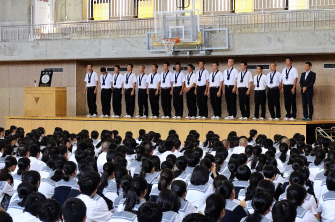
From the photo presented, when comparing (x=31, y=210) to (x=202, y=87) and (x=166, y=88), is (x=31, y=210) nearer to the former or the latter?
(x=202, y=87)

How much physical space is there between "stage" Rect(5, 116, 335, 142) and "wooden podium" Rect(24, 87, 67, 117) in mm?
404

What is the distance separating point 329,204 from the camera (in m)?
3.78

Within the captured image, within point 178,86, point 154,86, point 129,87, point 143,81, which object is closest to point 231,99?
point 178,86

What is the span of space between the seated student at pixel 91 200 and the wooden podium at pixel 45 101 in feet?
31.5

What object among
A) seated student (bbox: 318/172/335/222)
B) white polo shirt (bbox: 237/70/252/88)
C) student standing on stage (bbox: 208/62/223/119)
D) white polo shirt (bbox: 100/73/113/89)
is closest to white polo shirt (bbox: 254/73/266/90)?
white polo shirt (bbox: 237/70/252/88)

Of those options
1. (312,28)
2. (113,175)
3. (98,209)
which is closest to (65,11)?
(312,28)

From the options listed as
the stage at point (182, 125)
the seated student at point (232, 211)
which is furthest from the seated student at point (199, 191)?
the stage at point (182, 125)

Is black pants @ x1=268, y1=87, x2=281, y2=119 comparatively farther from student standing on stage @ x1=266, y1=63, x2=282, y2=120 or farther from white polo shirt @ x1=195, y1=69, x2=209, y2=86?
white polo shirt @ x1=195, y1=69, x2=209, y2=86

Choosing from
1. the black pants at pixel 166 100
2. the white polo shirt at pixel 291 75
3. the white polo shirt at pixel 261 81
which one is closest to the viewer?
the white polo shirt at pixel 291 75

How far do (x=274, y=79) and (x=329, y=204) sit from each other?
7925 mm

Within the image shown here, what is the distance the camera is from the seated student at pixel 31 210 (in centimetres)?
331

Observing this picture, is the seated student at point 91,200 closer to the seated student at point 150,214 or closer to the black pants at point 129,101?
the seated student at point 150,214

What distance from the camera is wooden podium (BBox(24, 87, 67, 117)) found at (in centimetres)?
1309

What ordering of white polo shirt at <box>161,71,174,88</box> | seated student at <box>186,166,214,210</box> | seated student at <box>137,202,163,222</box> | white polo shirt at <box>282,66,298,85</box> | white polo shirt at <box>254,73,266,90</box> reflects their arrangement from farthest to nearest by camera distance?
1. white polo shirt at <box>161,71,174,88</box>
2. white polo shirt at <box>254,73,266,90</box>
3. white polo shirt at <box>282,66,298,85</box>
4. seated student at <box>186,166,214,210</box>
5. seated student at <box>137,202,163,222</box>
